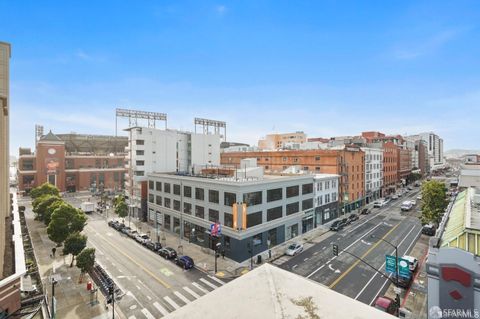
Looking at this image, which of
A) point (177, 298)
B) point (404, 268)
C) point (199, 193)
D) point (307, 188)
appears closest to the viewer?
point (177, 298)

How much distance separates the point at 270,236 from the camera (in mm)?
38719

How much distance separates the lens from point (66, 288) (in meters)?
26.6

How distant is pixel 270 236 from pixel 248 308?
113 feet

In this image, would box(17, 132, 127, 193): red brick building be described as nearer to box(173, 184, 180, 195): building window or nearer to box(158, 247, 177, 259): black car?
box(173, 184, 180, 195): building window

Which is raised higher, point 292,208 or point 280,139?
point 280,139

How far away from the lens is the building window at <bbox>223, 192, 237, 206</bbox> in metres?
35.0

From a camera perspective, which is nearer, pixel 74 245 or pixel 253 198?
pixel 74 245

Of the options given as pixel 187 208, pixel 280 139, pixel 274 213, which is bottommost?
pixel 274 213

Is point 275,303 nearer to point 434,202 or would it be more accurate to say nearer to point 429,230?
point 434,202

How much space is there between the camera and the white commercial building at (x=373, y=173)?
7119cm

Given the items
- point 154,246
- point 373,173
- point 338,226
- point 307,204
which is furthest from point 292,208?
point 373,173

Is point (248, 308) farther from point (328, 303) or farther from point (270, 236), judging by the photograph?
point (270, 236)

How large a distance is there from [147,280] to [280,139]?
13106cm

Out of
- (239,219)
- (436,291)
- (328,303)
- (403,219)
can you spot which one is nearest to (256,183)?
(239,219)
